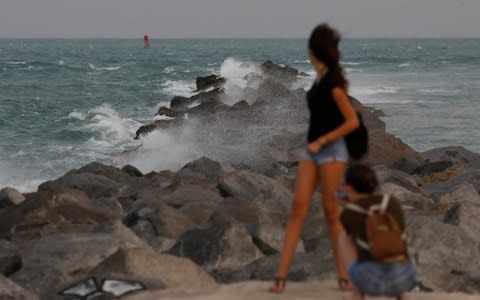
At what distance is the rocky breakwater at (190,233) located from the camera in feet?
19.5

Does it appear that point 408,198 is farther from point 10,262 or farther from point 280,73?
point 280,73

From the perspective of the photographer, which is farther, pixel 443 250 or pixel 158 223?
pixel 158 223

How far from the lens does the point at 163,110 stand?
93.4ft

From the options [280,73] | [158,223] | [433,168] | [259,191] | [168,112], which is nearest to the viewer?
[158,223]

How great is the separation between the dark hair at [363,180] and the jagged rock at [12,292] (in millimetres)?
2348

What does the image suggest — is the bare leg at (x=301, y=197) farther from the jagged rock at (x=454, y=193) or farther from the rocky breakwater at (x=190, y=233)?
the jagged rock at (x=454, y=193)

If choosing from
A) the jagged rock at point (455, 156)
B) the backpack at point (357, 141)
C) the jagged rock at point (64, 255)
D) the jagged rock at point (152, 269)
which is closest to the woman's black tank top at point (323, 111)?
the backpack at point (357, 141)

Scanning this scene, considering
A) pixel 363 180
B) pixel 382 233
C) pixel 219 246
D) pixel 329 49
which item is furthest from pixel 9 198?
pixel 382 233

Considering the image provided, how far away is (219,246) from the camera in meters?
6.93

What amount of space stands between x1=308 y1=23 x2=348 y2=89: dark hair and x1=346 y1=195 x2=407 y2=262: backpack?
0.89 m

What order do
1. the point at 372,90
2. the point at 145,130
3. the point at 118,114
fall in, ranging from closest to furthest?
the point at 145,130 → the point at 118,114 → the point at 372,90

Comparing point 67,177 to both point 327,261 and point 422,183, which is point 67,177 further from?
point 327,261

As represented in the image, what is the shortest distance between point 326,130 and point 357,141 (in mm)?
205

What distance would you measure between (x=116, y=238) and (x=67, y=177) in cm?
503
